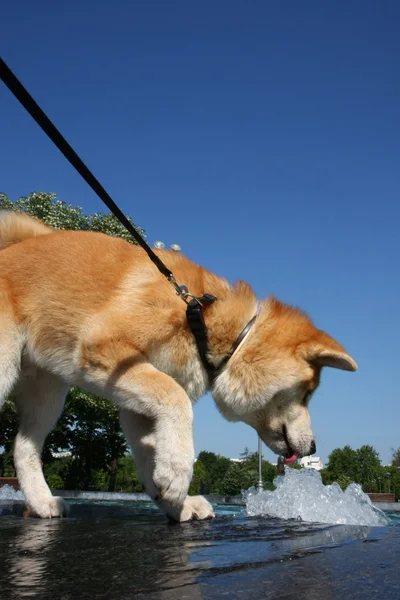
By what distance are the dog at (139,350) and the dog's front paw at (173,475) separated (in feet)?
0.80

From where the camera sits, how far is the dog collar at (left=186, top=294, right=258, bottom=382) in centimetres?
420

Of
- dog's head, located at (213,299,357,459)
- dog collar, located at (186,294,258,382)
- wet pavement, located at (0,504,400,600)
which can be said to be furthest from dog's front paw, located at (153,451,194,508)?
dog's head, located at (213,299,357,459)

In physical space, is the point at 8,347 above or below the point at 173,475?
above

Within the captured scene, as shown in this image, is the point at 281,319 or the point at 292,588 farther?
the point at 281,319

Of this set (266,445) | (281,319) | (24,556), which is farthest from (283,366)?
(24,556)

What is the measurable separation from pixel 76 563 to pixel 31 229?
398cm

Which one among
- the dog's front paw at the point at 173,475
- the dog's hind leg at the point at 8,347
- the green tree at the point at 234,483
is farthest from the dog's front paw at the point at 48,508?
→ the green tree at the point at 234,483

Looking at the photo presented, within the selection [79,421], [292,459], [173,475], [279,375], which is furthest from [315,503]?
[79,421]

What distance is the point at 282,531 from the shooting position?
3262 millimetres

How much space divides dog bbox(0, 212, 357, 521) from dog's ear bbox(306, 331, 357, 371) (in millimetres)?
10

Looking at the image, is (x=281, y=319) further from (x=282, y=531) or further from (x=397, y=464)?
(x=397, y=464)

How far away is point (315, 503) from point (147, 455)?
4.92 feet

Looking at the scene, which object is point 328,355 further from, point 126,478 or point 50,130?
point 126,478

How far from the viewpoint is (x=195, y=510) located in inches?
163
